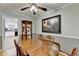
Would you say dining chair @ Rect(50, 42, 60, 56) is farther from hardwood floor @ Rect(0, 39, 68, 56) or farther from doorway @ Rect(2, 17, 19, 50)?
doorway @ Rect(2, 17, 19, 50)

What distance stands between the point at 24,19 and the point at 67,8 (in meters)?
0.54

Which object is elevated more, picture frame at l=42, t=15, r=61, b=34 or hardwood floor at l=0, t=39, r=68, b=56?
picture frame at l=42, t=15, r=61, b=34

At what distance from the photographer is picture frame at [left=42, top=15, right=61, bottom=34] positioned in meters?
1.09

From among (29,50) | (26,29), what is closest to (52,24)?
(26,29)

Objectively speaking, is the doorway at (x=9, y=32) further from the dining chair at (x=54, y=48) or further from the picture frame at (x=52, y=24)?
the dining chair at (x=54, y=48)

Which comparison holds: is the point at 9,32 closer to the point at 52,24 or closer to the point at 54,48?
the point at 52,24

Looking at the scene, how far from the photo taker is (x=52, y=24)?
3.79 ft

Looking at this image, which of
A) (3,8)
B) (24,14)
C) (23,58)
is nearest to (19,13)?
(24,14)

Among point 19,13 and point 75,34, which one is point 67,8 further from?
point 19,13

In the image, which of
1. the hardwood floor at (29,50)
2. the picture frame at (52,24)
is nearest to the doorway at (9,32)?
the hardwood floor at (29,50)

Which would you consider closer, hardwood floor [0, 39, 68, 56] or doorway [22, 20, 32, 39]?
hardwood floor [0, 39, 68, 56]

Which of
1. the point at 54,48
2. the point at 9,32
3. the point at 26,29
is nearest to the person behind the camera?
the point at 9,32

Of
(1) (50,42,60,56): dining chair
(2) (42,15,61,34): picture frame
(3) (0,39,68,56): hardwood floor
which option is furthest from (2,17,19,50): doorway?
(1) (50,42,60,56): dining chair

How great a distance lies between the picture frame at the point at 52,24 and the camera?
109 centimetres
